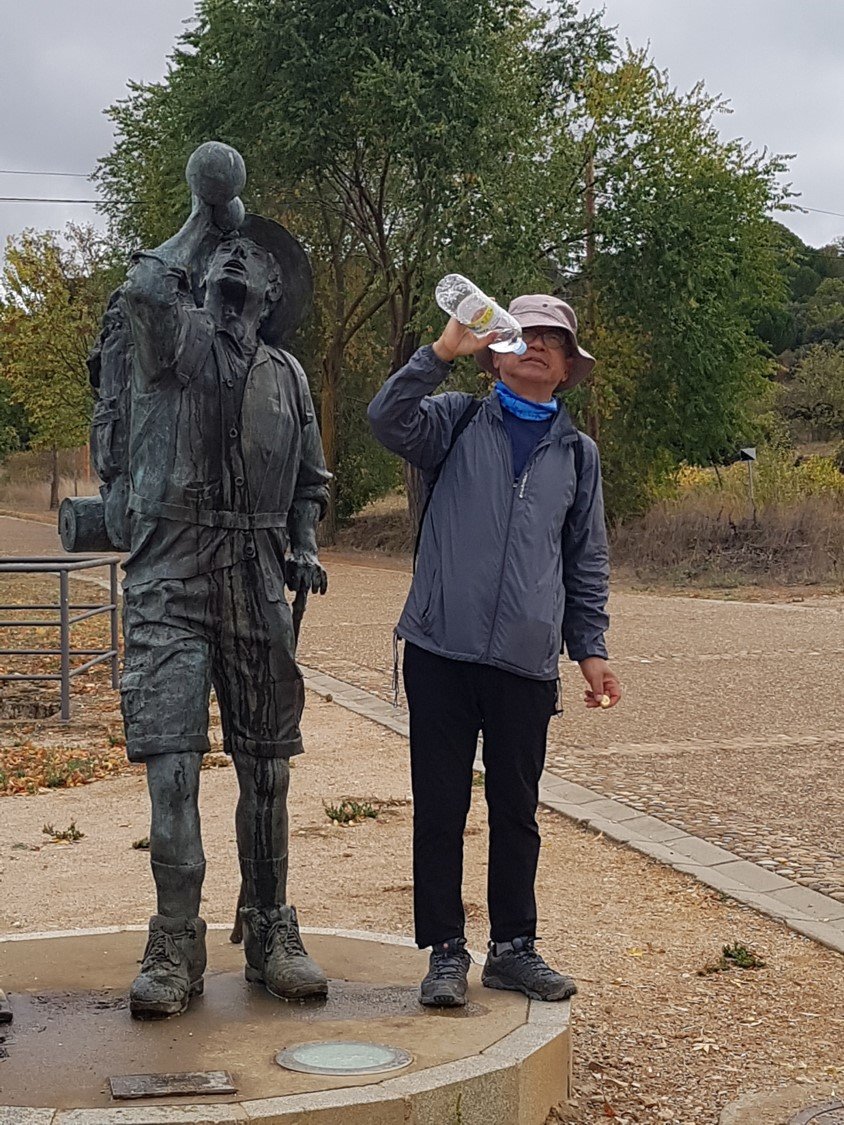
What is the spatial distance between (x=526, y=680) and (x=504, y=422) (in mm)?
722

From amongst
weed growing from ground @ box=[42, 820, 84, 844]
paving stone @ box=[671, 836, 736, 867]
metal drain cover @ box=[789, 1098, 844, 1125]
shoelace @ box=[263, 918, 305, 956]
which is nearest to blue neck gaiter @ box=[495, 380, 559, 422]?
shoelace @ box=[263, 918, 305, 956]

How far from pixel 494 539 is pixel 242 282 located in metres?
0.98

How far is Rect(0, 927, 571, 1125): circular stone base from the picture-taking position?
11.3ft

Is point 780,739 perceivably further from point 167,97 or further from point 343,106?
point 167,97

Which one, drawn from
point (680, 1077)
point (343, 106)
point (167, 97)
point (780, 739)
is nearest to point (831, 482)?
point (343, 106)

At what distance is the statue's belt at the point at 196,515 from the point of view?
4.10 meters

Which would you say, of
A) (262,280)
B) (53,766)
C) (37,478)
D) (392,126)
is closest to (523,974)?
(262,280)

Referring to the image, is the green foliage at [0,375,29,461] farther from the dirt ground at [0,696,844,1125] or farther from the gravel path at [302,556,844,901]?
the dirt ground at [0,696,844,1125]

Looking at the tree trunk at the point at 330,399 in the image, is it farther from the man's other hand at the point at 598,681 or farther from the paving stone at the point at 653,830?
the man's other hand at the point at 598,681

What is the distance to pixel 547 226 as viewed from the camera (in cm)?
2603

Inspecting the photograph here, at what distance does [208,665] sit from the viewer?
4191 mm

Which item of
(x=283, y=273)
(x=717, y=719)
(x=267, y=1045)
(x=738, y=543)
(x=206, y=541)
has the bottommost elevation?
(x=717, y=719)

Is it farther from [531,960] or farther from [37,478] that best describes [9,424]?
[531,960]

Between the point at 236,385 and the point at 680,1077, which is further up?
the point at 236,385
